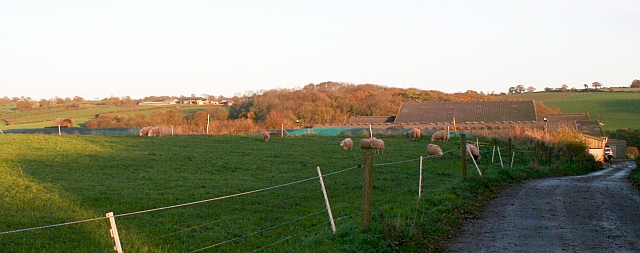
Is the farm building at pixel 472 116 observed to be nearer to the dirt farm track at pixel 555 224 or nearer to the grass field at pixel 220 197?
the grass field at pixel 220 197

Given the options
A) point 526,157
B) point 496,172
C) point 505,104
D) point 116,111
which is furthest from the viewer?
point 116,111

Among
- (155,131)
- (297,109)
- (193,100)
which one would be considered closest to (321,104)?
(297,109)

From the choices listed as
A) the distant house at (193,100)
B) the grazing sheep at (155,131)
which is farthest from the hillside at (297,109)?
the grazing sheep at (155,131)

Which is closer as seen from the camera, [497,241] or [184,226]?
[497,241]

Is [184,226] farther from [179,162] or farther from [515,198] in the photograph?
[179,162]

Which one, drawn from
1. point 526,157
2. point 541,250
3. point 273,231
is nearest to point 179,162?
point 273,231

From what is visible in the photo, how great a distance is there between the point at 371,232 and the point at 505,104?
65057 millimetres

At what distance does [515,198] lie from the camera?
51.1 feet

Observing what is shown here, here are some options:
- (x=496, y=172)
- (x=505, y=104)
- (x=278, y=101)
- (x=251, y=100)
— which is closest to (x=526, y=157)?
(x=496, y=172)

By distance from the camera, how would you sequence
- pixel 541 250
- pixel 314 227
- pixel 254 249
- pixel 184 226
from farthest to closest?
1. pixel 184 226
2. pixel 314 227
3. pixel 254 249
4. pixel 541 250

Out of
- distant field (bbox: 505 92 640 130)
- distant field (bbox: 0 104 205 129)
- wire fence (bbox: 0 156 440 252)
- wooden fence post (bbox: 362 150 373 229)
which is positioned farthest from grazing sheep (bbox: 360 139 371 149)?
distant field (bbox: 505 92 640 130)

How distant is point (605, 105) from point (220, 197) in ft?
321

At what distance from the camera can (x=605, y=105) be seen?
99.6 metres

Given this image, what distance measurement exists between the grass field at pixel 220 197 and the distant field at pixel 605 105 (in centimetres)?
6557
